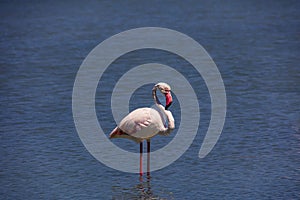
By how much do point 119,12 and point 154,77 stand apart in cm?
900

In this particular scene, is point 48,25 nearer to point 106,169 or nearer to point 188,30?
point 188,30

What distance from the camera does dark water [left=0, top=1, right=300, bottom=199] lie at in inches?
490

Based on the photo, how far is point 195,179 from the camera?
12.6 meters

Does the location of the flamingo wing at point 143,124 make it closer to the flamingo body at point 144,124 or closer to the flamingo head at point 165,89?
the flamingo body at point 144,124

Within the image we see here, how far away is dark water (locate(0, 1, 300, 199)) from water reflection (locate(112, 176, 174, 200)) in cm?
2

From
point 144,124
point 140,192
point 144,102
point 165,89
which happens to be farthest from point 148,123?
point 144,102

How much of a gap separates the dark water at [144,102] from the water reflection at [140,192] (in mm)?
15

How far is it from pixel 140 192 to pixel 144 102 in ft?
17.0

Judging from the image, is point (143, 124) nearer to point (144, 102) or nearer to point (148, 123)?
point (148, 123)

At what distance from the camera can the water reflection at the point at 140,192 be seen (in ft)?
39.2

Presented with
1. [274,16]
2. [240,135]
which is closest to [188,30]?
[274,16]

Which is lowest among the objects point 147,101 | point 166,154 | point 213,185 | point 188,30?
point 213,185

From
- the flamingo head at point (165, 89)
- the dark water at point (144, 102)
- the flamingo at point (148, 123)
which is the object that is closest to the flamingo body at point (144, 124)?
the flamingo at point (148, 123)

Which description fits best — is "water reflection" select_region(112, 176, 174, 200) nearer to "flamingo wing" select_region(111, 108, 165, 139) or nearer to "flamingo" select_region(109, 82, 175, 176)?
"flamingo" select_region(109, 82, 175, 176)
